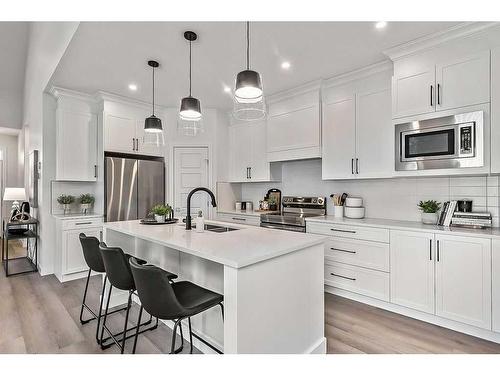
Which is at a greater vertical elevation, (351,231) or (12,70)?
(12,70)

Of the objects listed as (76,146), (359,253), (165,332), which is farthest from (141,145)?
(359,253)

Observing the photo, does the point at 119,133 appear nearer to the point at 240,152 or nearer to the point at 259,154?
the point at 240,152

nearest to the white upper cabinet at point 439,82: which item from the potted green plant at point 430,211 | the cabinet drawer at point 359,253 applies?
the potted green plant at point 430,211

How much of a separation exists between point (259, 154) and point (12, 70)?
561cm

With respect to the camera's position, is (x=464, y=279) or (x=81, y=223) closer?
(x=464, y=279)

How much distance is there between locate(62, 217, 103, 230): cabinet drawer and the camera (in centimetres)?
373

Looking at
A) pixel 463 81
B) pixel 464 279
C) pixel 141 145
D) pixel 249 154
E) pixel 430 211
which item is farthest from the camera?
pixel 249 154

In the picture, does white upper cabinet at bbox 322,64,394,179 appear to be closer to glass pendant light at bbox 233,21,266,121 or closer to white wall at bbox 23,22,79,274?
glass pendant light at bbox 233,21,266,121

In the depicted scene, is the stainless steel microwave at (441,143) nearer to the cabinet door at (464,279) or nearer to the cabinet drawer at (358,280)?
the cabinet door at (464,279)

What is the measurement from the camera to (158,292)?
151cm

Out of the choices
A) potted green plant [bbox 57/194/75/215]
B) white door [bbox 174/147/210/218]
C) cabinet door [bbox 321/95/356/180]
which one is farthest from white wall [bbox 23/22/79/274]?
cabinet door [bbox 321/95/356/180]

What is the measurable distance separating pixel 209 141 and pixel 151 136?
6.54ft

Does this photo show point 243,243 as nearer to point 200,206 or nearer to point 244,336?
point 244,336
